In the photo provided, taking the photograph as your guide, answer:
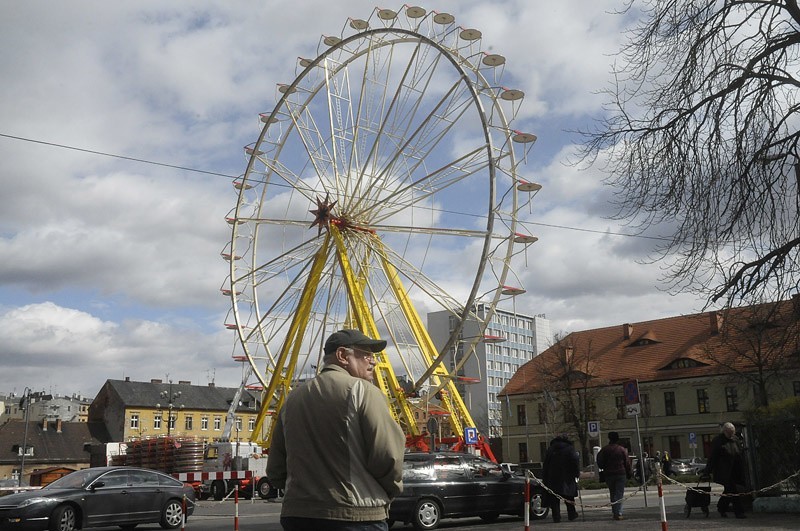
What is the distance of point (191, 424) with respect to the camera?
296ft

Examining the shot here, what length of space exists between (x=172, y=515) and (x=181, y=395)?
7643 centimetres

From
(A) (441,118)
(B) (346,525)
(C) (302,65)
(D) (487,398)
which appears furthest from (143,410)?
(B) (346,525)

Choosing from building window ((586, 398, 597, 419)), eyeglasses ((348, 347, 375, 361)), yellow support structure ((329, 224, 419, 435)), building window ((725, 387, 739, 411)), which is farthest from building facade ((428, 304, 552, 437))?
eyeglasses ((348, 347, 375, 361))

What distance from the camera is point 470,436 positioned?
83.0ft

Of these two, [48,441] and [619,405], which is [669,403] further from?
[48,441]

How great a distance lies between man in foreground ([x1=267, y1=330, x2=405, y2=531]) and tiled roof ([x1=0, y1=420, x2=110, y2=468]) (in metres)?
72.2

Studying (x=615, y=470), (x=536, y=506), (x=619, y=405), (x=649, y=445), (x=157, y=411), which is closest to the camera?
(x=615, y=470)

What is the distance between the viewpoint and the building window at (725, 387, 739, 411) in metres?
58.5

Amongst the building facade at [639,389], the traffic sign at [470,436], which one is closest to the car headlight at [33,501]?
the traffic sign at [470,436]

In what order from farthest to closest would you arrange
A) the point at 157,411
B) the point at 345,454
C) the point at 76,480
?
the point at 157,411
the point at 76,480
the point at 345,454

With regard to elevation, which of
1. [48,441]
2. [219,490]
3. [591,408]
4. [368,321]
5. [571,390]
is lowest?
[219,490]

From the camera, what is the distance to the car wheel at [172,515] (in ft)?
55.9

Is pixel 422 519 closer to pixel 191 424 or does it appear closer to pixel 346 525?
pixel 346 525

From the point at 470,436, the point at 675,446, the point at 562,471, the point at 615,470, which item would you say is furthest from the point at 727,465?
the point at 675,446
